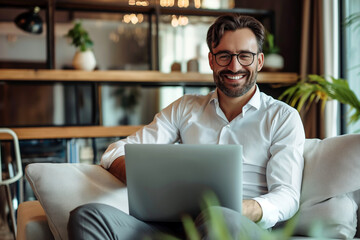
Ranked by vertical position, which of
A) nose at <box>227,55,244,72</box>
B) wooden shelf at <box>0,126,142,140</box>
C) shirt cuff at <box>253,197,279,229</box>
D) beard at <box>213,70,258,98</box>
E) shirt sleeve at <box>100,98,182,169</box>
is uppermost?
nose at <box>227,55,244,72</box>

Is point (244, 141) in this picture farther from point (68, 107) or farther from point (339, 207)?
point (68, 107)

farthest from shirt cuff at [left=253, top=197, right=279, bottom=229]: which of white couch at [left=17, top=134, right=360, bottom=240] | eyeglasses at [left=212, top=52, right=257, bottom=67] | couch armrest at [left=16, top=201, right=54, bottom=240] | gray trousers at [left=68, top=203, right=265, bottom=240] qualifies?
couch armrest at [left=16, top=201, right=54, bottom=240]

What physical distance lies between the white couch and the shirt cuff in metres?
0.15

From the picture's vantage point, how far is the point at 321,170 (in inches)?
68.7

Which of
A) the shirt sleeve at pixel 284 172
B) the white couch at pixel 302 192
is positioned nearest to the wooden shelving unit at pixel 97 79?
the white couch at pixel 302 192

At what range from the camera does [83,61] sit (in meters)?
3.68

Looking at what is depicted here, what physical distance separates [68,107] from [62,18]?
2.47ft

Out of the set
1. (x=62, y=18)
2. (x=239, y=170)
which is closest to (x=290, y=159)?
(x=239, y=170)

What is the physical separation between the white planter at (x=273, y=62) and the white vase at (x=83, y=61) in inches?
56.4

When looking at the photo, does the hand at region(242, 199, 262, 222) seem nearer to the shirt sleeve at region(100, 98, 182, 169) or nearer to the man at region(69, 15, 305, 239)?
the man at region(69, 15, 305, 239)

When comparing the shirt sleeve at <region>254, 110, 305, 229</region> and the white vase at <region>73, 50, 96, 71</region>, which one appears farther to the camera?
the white vase at <region>73, 50, 96, 71</region>

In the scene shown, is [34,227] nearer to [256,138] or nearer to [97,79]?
[256,138]

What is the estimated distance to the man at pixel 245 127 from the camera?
167cm

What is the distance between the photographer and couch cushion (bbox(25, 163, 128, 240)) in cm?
163
